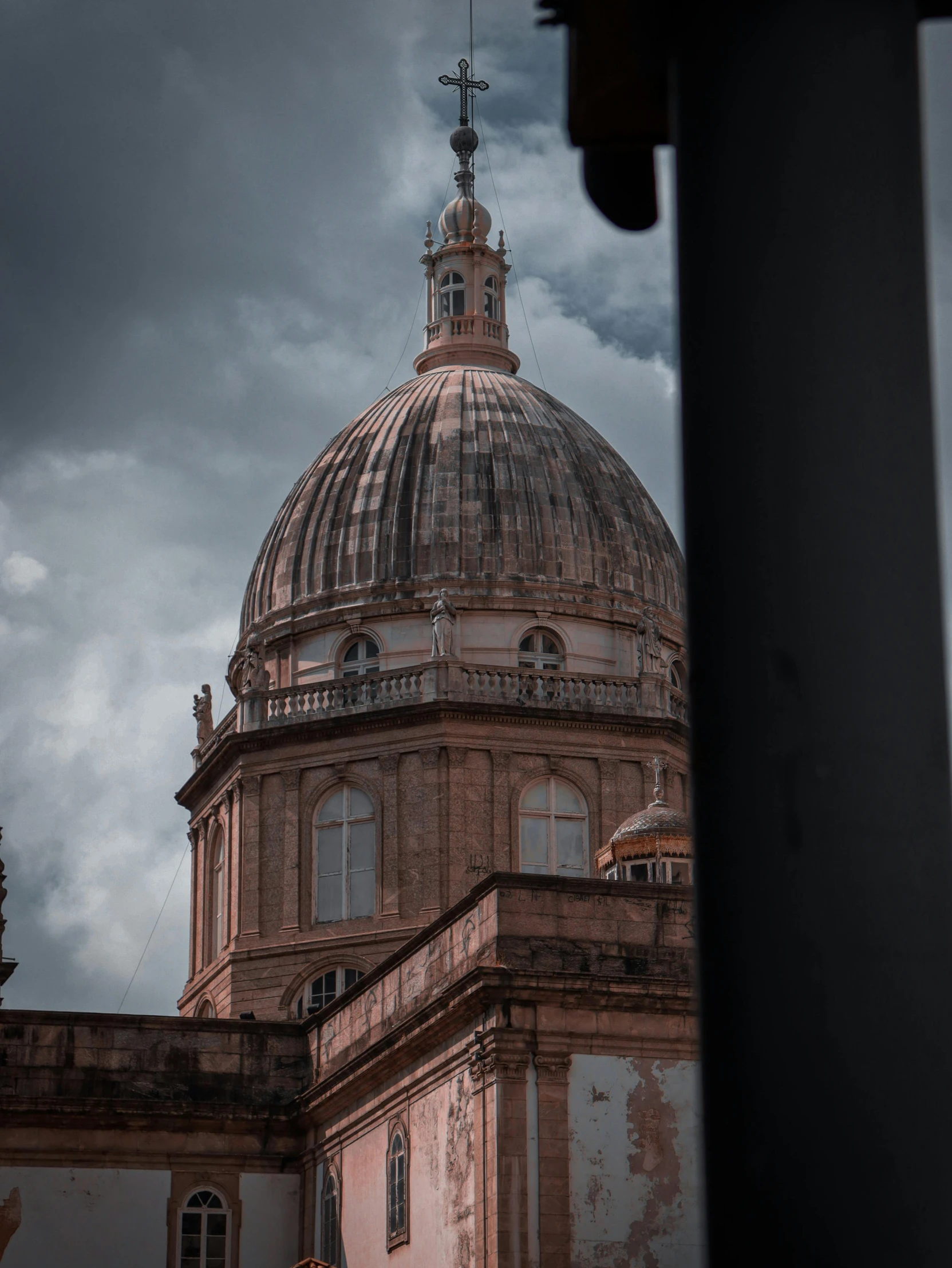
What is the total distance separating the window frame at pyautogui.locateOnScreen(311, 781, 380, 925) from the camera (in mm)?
42531

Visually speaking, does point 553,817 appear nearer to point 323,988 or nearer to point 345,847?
point 345,847

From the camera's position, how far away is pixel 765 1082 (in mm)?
2666

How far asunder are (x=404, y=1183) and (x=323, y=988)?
13.4 metres

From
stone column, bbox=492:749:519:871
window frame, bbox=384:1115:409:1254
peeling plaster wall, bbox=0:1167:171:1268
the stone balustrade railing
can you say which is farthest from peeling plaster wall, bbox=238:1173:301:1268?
the stone balustrade railing

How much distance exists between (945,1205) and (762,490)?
3.10ft

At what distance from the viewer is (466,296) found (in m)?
53.2

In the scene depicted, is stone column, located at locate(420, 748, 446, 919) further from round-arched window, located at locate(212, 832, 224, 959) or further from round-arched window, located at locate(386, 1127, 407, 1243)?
round-arched window, located at locate(386, 1127, 407, 1243)

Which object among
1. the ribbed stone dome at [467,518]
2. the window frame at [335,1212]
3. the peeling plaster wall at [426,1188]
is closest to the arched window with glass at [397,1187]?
the peeling plaster wall at [426,1188]

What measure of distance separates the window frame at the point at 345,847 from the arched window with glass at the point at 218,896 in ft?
9.44

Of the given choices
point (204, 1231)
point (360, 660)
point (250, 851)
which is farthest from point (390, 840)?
point (204, 1231)

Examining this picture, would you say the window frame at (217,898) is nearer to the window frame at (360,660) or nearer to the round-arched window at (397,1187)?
the window frame at (360,660)

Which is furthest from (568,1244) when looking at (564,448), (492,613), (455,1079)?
(564,448)

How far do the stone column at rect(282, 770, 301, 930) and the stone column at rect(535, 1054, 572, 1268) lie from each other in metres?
17.5

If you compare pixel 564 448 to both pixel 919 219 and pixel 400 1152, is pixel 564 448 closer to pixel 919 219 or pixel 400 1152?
pixel 400 1152
